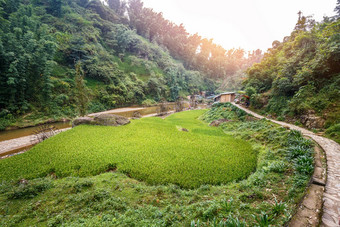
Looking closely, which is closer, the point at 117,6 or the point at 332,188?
the point at 332,188

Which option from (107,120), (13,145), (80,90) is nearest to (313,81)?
(107,120)

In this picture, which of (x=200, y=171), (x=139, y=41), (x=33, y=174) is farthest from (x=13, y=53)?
(x=139, y=41)

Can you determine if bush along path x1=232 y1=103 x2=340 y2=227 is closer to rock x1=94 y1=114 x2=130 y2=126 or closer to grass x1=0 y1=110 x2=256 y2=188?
grass x1=0 y1=110 x2=256 y2=188

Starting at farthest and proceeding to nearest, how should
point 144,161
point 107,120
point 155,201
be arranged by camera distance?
point 107,120
point 144,161
point 155,201

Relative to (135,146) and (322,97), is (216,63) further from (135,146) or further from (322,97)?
(135,146)

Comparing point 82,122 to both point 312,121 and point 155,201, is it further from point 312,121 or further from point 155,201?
point 312,121

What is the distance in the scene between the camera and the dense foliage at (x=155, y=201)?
263 cm

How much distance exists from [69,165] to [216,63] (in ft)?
267

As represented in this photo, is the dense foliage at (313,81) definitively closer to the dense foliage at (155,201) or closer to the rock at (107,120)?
the dense foliage at (155,201)

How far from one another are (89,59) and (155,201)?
3603 centimetres

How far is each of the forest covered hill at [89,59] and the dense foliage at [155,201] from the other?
517 inches

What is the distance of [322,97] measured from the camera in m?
7.79

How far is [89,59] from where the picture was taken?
2991 cm

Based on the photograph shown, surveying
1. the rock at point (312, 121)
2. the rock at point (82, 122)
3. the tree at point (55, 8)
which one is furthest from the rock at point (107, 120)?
the tree at point (55, 8)
